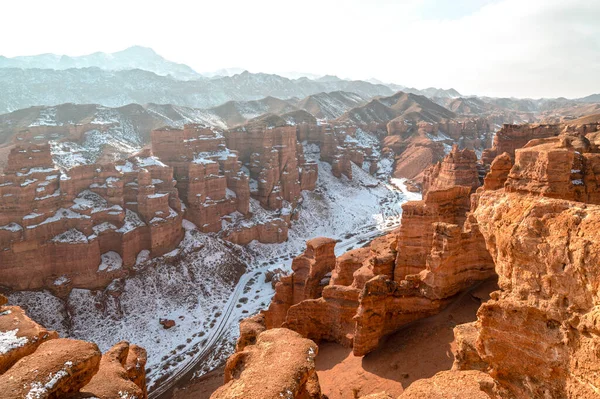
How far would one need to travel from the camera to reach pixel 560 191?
12.7 meters

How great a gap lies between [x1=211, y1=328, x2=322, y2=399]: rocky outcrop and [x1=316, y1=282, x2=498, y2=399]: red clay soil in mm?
3901

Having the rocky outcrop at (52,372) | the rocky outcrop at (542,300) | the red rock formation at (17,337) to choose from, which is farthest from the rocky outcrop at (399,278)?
the red rock formation at (17,337)

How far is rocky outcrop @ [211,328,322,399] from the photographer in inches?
404

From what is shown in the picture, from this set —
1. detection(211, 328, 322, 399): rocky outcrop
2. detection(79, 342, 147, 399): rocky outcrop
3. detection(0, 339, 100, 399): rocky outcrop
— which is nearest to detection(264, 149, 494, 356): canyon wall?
detection(211, 328, 322, 399): rocky outcrop

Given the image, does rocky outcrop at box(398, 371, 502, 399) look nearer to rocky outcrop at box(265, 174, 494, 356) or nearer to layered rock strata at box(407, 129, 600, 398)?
layered rock strata at box(407, 129, 600, 398)

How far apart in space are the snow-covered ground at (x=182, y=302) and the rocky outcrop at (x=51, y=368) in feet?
47.5

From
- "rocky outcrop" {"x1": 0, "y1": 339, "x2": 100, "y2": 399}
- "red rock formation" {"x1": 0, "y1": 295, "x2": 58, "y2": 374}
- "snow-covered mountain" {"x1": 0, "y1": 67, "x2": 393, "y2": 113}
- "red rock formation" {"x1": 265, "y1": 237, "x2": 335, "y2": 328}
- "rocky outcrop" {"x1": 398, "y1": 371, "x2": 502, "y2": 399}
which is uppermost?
"snow-covered mountain" {"x1": 0, "y1": 67, "x2": 393, "y2": 113}

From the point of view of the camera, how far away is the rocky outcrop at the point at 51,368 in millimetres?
10312

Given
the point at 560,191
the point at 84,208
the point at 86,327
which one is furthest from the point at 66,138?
the point at 560,191

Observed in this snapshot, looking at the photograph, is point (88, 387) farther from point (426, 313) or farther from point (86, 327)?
point (86, 327)

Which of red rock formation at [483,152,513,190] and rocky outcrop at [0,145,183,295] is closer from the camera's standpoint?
red rock formation at [483,152,513,190]

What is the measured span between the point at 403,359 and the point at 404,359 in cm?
4

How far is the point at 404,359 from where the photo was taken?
15367 mm

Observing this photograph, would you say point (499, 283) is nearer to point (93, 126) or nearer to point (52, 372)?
point (52, 372)
